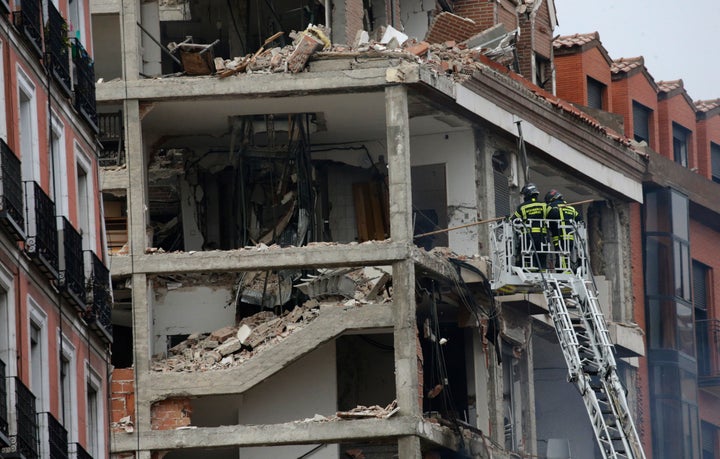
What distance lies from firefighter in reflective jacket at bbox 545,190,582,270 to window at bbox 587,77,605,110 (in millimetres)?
13182

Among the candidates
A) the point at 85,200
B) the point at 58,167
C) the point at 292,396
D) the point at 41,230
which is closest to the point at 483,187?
the point at 292,396

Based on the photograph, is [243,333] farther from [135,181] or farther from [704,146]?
[704,146]

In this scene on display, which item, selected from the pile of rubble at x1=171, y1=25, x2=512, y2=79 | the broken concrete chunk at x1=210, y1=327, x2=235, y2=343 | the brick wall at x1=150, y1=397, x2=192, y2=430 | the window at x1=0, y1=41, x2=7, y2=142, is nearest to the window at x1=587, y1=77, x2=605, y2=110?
the pile of rubble at x1=171, y1=25, x2=512, y2=79

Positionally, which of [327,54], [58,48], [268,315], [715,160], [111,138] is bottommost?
[268,315]

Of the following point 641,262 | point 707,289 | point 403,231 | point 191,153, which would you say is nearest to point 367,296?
point 403,231

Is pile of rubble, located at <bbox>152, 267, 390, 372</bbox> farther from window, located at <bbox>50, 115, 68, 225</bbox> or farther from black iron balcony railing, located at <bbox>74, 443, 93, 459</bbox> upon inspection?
black iron balcony railing, located at <bbox>74, 443, 93, 459</bbox>

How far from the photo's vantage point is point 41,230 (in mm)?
34500

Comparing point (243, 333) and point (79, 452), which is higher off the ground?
point (243, 333)

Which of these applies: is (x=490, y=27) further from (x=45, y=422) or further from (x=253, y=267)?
(x=45, y=422)

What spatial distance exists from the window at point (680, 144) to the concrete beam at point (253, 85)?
1718 centimetres

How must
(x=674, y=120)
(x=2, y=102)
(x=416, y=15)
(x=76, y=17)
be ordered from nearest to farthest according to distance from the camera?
(x=2, y=102) < (x=76, y=17) < (x=416, y=15) < (x=674, y=120)

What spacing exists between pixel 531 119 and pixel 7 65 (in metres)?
23.7

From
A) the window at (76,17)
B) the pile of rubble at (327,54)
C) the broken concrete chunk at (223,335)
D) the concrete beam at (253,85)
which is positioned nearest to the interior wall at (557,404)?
the pile of rubble at (327,54)

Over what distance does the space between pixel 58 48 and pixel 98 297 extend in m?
3.82
